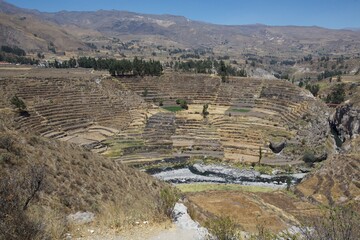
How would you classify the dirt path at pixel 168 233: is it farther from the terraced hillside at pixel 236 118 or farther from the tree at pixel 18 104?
the tree at pixel 18 104

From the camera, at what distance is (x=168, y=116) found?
63.7 meters

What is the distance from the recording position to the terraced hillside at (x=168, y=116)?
5344 cm

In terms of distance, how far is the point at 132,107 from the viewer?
6900 centimetres

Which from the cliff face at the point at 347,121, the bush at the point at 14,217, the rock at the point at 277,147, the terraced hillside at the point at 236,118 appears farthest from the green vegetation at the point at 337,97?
the bush at the point at 14,217

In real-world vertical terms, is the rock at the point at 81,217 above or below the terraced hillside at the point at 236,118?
above

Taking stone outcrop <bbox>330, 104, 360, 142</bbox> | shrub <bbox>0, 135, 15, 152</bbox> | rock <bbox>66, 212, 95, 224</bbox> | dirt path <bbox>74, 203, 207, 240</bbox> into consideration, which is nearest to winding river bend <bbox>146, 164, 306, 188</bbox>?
stone outcrop <bbox>330, 104, 360, 142</bbox>

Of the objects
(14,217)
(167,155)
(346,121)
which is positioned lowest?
(167,155)

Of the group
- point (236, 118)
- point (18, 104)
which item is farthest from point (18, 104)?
point (236, 118)

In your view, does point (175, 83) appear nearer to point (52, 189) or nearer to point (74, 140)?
point (74, 140)

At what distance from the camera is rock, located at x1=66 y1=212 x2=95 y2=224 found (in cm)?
Answer: 1247

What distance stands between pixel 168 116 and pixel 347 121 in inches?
1560

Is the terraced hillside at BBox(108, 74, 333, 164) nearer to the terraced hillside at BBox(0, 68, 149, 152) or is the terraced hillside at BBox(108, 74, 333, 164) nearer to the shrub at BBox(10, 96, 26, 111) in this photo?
the terraced hillside at BBox(0, 68, 149, 152)

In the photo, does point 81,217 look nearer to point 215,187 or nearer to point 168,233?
point 168,233

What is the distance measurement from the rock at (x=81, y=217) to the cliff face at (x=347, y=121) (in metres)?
63.8
